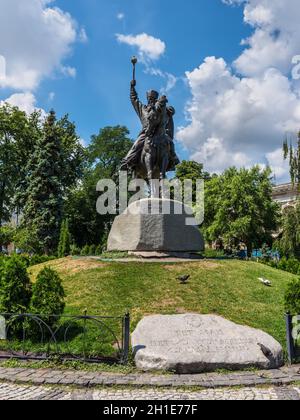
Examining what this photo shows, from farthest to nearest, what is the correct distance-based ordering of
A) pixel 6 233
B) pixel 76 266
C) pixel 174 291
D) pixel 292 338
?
pixel 6 233, pixel 76 266, pixel 174 291, pixel 292 338

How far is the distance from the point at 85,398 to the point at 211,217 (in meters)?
33.7

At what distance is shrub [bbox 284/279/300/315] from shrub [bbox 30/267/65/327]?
14.9ft

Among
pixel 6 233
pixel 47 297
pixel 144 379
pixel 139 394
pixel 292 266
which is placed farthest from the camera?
pixel 6 233

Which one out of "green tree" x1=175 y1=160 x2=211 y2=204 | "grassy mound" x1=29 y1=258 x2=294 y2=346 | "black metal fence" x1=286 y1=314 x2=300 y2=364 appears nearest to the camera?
"black metal fence" x1=286 y1=314 x2=300 y2=364

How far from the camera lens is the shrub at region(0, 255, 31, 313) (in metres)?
7.49

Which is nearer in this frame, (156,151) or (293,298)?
(293,298)

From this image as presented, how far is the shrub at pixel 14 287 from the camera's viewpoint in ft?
24.6

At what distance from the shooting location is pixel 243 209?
34.5 m

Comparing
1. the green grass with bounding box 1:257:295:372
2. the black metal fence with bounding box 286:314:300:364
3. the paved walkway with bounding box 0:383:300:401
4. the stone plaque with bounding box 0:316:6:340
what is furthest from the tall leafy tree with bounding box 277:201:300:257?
the stone plaque with bounding box 0:316:6:340

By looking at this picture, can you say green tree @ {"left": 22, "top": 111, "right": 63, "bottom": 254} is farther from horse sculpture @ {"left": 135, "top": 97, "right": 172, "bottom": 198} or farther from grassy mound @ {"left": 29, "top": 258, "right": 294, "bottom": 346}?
grassy mound @ {"left": 29, "top": 258, "right": 294, "bottom": 346}

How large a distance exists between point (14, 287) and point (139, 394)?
12.1 ft

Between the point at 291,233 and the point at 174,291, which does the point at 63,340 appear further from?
the point at 291,233

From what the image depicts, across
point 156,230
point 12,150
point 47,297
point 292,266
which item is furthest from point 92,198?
point 47,297
